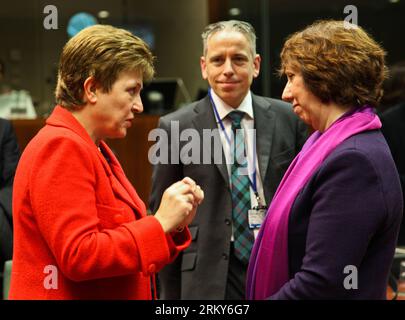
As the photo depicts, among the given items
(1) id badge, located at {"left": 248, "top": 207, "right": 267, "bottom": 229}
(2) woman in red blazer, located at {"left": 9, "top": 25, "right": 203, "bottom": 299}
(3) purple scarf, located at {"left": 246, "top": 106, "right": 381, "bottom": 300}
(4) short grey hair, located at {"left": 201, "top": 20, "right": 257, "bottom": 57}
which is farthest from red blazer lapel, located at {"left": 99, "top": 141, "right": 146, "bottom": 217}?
(4) short grey hair, located at {"left": 201, "top": 20, "right": 257, "bottom": 57}

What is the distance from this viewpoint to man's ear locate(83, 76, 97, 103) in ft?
5.80

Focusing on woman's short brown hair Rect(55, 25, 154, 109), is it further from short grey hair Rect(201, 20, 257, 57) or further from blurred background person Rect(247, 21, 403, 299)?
short grey hair Rect(201, 20, 257, 57)

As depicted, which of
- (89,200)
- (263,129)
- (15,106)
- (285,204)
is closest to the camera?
(89,200)

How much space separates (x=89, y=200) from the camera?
166cm

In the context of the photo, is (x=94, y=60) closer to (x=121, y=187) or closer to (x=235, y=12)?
(x=121, y=187)

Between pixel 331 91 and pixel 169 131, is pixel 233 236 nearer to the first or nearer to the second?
pixel 169 131

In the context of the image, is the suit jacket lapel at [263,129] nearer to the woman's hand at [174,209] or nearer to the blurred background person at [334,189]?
the blurred background person at [334,189]

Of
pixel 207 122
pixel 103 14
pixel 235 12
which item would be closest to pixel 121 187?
pixel 207 122

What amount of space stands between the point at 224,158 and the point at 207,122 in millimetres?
185

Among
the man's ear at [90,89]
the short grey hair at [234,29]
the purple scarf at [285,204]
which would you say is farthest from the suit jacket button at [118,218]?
the short grey hair at [234,29]

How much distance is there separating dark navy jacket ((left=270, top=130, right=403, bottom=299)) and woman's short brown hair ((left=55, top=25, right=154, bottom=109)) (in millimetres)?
564

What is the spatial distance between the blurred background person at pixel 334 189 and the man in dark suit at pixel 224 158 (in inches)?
25.5
